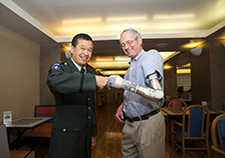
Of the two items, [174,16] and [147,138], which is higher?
[174,16]

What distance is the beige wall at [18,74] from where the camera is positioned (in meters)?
2.46

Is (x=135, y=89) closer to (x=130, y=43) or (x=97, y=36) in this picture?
(x=130, y=43)

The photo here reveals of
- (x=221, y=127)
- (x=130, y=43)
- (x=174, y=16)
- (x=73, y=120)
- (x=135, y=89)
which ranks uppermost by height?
(x=174, y=16)

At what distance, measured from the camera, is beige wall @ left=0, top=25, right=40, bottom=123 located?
246cm

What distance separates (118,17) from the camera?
8.50ft

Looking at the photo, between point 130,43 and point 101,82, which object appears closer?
point 101,82

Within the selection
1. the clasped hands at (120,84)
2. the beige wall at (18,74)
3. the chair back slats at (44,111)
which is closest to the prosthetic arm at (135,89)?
the clasped hands at (120,84)

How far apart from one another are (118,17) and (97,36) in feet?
2.99

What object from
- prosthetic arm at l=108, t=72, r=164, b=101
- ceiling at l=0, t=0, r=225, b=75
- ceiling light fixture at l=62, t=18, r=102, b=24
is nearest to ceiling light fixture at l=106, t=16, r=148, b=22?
ceiling at l=0, t=0, r=225, b=75

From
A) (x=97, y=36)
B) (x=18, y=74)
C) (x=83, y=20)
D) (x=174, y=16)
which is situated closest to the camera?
(x=174, y=16)

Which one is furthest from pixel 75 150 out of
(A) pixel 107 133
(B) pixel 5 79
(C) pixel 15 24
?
(A) pixel 107 133

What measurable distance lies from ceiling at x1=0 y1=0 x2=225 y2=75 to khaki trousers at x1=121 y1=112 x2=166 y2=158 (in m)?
1.81

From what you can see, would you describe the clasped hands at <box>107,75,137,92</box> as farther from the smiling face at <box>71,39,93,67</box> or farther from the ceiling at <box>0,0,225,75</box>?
the ceiling at <box>0,0,225,75</box>

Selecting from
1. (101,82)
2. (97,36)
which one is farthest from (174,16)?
(101,82)
